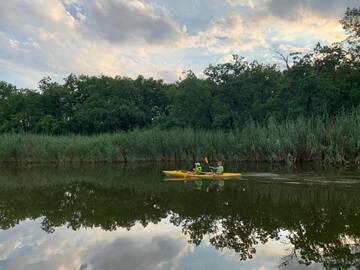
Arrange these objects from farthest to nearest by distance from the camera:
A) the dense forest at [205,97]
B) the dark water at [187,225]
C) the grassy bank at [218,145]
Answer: the dense forest at [205,97] < the grassy bank at [218,145] < the dark water at [187,225]

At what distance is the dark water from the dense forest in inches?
635

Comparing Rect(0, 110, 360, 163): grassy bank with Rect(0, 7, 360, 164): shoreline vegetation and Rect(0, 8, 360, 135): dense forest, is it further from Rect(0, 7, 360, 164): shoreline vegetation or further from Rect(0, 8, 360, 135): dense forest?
Rect(0, 8, 360, 135): dense forest

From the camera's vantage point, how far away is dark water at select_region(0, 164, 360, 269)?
639 cm

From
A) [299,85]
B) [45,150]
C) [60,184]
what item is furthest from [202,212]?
[299,85]

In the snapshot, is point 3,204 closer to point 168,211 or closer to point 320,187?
point 168,211

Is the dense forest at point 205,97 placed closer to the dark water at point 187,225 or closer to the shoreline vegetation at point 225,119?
the shoreline vegetation at point 225,119

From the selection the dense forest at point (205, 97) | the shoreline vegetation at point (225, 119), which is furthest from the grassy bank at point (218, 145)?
the dense forest at point (205, 97)

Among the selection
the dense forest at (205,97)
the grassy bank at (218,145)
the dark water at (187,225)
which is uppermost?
the dense forest at (205,97)

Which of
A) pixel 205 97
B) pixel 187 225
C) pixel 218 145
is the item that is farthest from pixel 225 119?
pixel 187 225

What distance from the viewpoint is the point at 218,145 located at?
24703 mm

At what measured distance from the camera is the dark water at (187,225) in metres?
6.39

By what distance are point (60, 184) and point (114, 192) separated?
370cm

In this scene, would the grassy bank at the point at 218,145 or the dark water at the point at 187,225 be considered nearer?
the dark water at the point at 187,225

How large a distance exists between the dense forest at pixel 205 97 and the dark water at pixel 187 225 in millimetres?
16126
